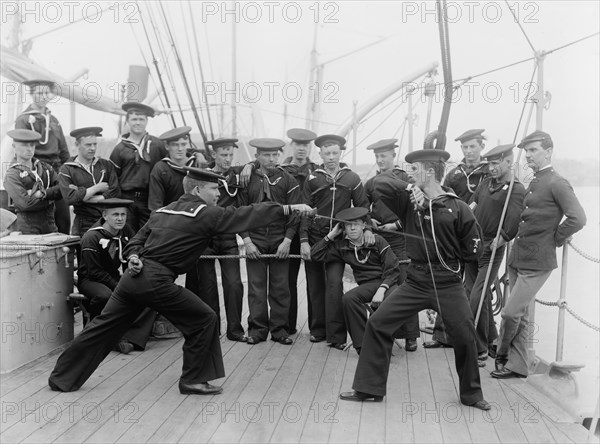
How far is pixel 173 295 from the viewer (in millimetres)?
4668

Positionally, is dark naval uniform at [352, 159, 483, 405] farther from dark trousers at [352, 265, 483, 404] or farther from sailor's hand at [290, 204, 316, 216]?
sailor's hand at [290, 204, 316, 216]

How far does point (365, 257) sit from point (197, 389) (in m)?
1.99

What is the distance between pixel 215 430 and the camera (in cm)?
404

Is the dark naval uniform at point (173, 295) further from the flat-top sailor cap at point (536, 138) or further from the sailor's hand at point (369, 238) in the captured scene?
the flat-top sailor cap at point (536, 138)

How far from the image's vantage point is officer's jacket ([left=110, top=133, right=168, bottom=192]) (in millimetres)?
6434

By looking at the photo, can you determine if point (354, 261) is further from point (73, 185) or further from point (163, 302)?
point (73, 185)

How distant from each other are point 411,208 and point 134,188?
2.91 m

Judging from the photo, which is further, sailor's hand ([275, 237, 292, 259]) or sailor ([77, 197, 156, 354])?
sailor's hand ([275, 237, 292, 259])

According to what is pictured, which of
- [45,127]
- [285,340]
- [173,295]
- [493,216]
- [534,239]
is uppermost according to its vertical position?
[45,127]

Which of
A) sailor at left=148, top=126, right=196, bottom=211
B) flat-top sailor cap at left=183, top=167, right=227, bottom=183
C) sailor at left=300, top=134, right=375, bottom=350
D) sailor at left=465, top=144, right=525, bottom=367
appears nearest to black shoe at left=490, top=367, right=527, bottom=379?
sailor at left=465, top=144, right=525, bottom=367

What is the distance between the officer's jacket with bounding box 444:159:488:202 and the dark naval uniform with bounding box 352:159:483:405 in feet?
6.01

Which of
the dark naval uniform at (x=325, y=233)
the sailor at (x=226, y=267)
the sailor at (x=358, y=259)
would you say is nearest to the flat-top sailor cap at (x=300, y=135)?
the dark naval uniform at (x=325, y=233)

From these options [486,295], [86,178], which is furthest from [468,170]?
[86,178]

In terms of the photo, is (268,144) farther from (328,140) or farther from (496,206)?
(496,206)
